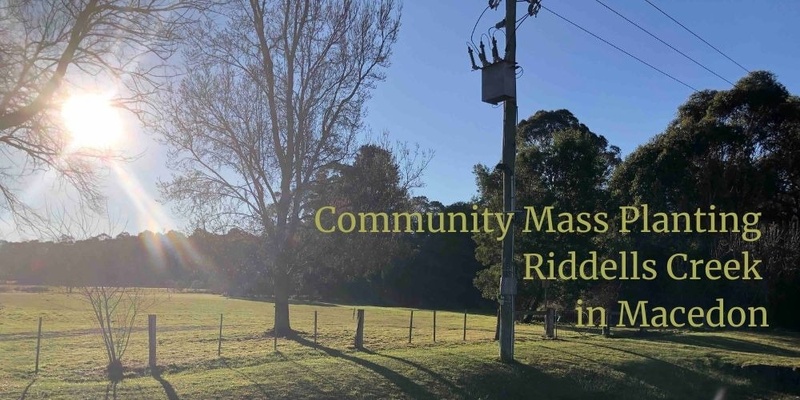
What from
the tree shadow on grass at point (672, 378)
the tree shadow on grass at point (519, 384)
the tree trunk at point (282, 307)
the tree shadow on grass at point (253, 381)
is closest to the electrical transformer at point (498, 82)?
the tree shadow on grass at point (519, 384)

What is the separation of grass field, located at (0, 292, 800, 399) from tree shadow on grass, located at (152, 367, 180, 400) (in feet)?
0.12

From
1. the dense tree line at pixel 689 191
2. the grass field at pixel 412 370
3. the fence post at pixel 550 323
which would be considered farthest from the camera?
the dense tree line at pixel 689 191

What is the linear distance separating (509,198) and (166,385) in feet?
25.5

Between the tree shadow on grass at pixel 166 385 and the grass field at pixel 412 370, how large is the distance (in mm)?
37

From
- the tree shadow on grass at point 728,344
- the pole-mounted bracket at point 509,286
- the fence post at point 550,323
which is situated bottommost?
the tree shadow on grass at point 728,344

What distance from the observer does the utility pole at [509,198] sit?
13534 mm

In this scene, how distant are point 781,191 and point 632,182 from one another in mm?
7779

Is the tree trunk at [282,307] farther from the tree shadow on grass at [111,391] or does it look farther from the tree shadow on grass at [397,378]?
the tree shadow on grass at [111,391]

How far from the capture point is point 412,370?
12.4 m

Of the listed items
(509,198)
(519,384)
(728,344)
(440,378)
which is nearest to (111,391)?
(440,378)

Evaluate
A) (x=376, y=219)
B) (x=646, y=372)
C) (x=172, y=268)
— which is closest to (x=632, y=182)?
(x=376, y=219)

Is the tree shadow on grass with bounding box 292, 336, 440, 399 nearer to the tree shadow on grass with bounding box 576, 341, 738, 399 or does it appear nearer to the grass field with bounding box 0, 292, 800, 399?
the grass field with bounding box 0, 292, 800, 399

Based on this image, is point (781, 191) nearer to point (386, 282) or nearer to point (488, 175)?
point (488, 175)

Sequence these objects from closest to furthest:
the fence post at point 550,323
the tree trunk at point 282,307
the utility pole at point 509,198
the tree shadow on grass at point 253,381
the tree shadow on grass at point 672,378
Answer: the tree shadow on grass at point 253,381
the tree shadow on grass at point 672,378
the utility pole at point 509,198
the fence post at point 550,323
the tree trunk at point 282,307
